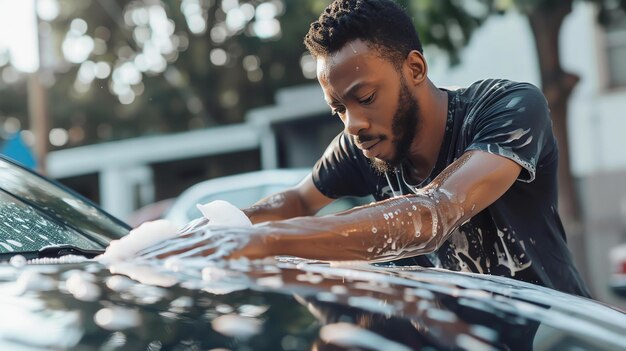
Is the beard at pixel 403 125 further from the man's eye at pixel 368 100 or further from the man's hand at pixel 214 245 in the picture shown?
the man's hand at pixel 214 245

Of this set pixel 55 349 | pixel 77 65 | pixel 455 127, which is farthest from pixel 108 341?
pixel 77 65

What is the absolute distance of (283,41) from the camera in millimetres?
34438

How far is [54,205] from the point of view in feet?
8.90

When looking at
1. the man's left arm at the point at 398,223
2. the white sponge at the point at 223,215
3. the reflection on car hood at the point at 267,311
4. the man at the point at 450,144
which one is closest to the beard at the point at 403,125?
the man at the point at 450,144

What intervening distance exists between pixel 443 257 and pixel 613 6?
712cm

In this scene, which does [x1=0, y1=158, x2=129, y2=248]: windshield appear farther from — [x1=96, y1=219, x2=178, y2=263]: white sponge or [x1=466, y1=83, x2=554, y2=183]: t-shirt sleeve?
[x1=466, y1=83, x2=554, y2=183]: t-shirt sleeve

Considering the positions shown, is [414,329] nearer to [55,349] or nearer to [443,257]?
[55,349]

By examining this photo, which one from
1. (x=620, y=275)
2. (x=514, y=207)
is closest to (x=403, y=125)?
(x=514, y=207)

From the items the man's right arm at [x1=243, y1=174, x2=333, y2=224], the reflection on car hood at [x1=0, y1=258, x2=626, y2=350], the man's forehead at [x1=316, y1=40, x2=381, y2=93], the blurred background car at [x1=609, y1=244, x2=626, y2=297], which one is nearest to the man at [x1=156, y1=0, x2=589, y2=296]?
the man's forehead at [x1=316, y1=40, x2=381, y2=93]

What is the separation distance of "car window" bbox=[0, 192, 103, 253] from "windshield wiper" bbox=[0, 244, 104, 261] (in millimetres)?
36

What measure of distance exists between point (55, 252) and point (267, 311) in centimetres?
83

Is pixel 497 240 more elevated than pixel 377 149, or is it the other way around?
pixel 377 149

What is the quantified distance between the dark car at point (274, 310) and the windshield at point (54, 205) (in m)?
0.67

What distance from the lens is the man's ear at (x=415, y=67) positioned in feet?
8.23
